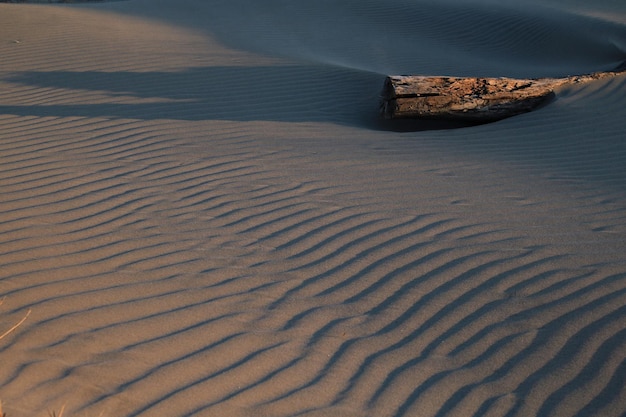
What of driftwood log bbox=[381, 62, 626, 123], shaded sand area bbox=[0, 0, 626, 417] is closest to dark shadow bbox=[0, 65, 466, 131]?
shaded sand area bbox=[0, 0, 626, 417]

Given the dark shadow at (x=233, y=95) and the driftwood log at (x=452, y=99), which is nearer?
the driftwood log at (x=452, y=99)

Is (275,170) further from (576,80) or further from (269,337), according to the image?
(576,80)

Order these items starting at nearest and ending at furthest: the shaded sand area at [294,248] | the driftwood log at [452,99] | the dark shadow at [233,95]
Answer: the shaded sand area at [294,248]
the driftwood log at [452,99]
the dark shadow at [233,95]

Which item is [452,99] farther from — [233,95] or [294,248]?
[294,248]

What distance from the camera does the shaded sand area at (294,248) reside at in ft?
10.3

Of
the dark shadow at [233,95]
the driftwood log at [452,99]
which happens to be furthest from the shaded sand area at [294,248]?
the driftwood log at [452,99]

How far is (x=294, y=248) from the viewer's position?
173 inches

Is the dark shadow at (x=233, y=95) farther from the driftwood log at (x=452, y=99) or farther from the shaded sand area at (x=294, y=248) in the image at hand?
the driftwood log at (x=452, y=99)

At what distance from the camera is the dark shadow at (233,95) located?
7297 millimetres

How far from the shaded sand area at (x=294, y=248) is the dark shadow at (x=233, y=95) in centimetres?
4

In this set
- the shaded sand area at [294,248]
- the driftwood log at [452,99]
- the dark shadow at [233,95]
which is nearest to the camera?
the shaded sand area at [294,248]

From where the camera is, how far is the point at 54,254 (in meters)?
4.22

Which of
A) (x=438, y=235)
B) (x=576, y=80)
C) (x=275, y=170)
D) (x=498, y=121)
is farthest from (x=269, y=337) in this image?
(x=576, y=80)

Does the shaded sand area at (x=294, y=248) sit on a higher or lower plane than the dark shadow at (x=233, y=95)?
lower
